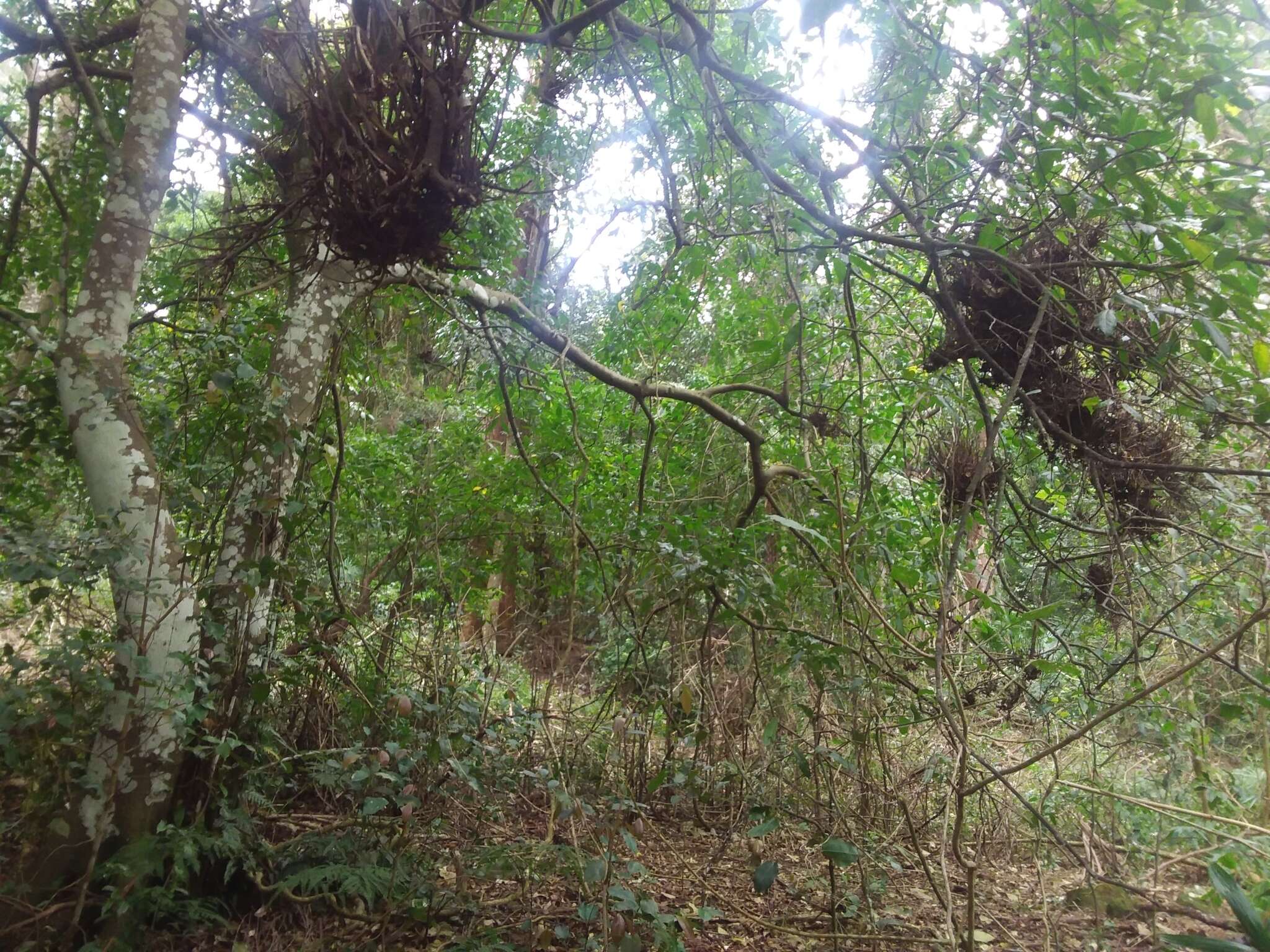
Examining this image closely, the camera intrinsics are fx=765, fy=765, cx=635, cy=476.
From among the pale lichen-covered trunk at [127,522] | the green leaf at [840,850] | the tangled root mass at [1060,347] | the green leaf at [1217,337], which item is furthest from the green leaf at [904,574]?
the pale lichen-covered trunk at [127,522]

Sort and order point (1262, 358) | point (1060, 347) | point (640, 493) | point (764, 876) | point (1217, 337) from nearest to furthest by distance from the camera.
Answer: point (1217, 337) → point (1262, 358) → point (1060, 347) → point (764, 876) → point (640, 493)

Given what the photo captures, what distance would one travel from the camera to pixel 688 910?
10.3 ft

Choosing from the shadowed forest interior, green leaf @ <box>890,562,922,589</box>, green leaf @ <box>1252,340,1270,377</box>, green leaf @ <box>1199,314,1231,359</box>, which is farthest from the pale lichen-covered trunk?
green leaf @ <box>1252,340,1270,377</box>

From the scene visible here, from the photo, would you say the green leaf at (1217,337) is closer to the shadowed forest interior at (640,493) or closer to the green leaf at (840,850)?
the shadowed forest interior at (640,493)

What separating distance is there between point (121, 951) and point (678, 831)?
8.45ft

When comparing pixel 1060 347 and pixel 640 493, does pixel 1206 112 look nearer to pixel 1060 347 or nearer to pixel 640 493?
pixel 1060 347

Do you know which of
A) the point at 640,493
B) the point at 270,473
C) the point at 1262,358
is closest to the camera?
the point at 1262,358

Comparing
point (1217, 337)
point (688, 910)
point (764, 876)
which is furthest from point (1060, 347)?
point (688, 910)

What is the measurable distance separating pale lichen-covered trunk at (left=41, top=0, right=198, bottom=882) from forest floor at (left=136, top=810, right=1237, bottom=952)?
47 cm

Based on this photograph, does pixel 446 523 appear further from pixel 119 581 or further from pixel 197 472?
pixel 119 581

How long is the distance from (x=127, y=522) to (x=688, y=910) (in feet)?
8.47

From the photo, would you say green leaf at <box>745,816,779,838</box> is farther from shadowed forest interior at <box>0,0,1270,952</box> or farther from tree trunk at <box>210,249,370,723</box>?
tree trunk at <box>210,249,370,723</box>

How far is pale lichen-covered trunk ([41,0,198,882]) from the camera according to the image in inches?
96.8

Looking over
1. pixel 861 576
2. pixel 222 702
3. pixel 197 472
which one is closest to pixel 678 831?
pixel 861 576
